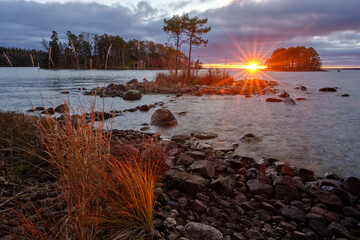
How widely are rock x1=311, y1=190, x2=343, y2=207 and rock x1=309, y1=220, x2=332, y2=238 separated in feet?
2.07

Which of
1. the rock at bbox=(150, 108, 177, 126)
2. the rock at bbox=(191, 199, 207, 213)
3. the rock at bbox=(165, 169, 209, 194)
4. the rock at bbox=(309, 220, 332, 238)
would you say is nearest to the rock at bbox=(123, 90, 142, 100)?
the rock at bbox=(150, 108, 177, 126)

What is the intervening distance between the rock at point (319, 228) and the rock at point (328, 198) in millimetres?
632

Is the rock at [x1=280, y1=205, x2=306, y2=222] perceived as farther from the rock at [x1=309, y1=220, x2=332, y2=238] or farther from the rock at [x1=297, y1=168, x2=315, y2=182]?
the rock at [x1=297, y1=168, x2=315, y2=182]

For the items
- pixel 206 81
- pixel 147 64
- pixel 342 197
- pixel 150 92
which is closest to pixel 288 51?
pixel 147 64

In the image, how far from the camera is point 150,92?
20141 mm

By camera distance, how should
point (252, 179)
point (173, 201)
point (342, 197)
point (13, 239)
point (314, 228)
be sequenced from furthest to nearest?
point (252, 179), point (342, 197), point (173, 201), point (314, 228), point (13, 239)

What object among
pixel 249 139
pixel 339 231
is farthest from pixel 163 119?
pixel 339 231

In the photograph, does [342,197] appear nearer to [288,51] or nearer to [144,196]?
[144,196]

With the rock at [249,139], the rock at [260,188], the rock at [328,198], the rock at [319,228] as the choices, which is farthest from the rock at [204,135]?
the rock at [319,228]

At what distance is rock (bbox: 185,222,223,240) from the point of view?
7.63 ft

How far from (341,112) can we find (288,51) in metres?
124

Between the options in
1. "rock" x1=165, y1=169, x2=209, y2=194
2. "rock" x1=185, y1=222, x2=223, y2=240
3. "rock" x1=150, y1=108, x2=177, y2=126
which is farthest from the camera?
"rock" x1=150, y1=108, x2=177, y2=126

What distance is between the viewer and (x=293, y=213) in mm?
2910

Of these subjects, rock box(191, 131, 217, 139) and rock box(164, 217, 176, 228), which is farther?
rock box(191, 131, 217, 139)
